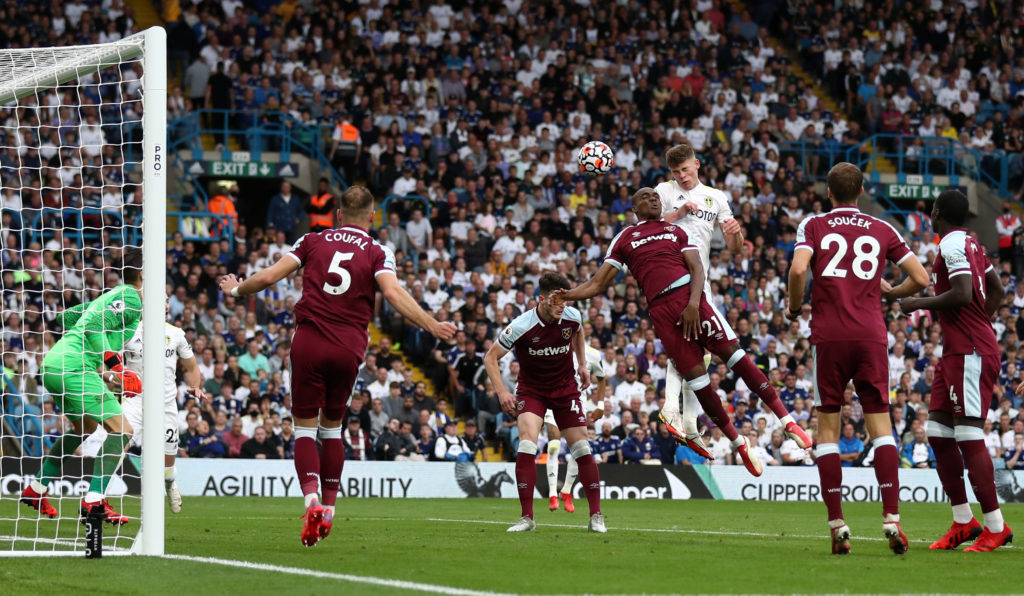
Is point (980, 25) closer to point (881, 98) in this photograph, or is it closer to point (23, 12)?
point (881, 98)

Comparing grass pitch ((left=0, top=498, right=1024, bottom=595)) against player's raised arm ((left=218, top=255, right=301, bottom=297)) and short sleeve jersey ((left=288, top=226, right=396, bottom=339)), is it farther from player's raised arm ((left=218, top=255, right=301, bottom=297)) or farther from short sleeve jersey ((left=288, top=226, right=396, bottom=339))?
player's raised arm ((left=218, top=255, right=301, bottom=297))

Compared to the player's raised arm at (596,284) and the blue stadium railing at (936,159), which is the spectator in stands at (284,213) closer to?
the blue stadium railing at (936,159)

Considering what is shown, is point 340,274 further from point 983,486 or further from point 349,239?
point 983,486

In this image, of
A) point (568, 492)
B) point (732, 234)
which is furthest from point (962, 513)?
point (568, 492)

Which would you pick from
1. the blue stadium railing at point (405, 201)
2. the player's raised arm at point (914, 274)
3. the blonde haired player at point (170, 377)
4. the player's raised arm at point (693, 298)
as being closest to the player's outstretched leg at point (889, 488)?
the player's raised arm at point (914, 274)

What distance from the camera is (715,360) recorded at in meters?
26.1

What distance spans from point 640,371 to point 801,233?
51.5 feet

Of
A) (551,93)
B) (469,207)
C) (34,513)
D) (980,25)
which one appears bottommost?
(34,513)

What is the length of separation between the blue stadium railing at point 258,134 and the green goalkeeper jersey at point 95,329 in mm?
15548

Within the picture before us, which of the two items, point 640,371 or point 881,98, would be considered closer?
point 640,371

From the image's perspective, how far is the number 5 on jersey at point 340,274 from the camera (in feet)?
35.3

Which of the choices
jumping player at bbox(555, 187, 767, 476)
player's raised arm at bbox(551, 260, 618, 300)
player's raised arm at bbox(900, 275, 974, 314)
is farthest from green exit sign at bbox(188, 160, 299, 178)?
player's raised arm at bbox(900, 275, 974, 314)

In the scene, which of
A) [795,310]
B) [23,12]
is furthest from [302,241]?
[23,12]

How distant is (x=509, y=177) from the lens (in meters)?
30.5
